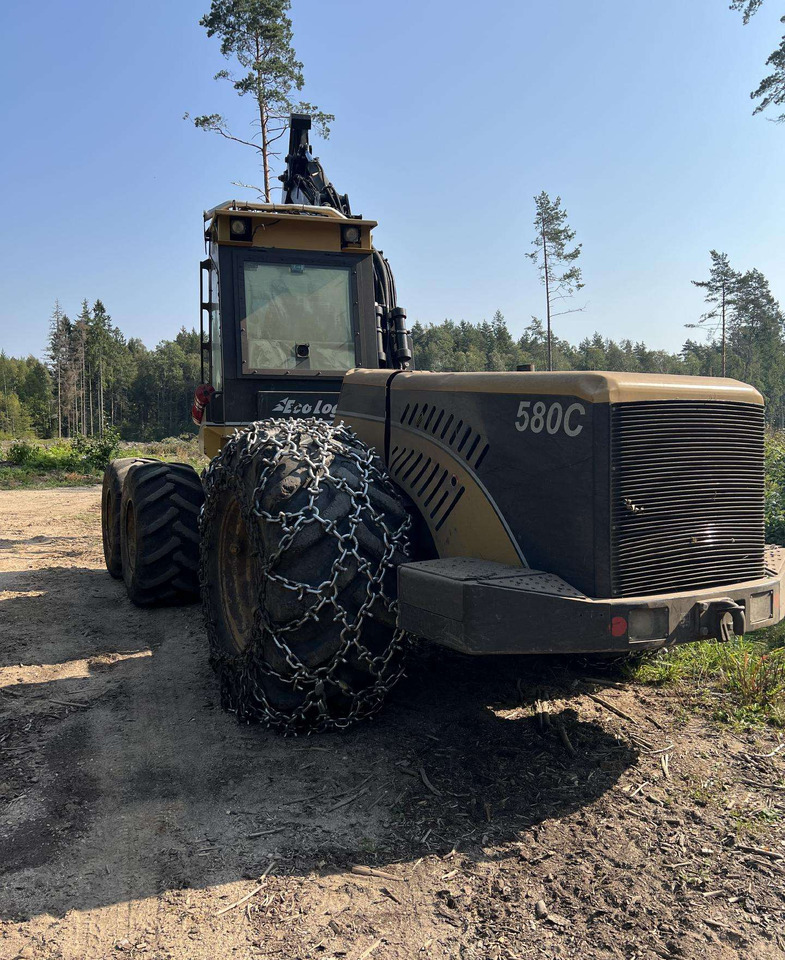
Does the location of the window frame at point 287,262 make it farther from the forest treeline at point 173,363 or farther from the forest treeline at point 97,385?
the forest treeline at point 97,385

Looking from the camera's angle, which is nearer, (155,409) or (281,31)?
(281,31)

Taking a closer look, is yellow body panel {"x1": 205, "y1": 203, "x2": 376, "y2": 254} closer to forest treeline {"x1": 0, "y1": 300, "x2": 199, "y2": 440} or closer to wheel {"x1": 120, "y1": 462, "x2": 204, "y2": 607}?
wheel {"x1": 120, "y1": 462, "x2": 204, "y2": 607}

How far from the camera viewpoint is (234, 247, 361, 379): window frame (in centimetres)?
565

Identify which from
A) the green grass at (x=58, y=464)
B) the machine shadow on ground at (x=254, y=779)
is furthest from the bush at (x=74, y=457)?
the machine shadow on ground at (x=254, y=779)

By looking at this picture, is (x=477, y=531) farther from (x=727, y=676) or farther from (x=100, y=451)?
(x=100, y=451)

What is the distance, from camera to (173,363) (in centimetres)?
10931

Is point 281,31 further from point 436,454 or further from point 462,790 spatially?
point 462,790

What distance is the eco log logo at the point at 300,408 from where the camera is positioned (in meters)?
5.70

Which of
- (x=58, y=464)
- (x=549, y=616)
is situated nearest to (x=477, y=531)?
(x=549, y=616)

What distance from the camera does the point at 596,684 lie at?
13.7 ft

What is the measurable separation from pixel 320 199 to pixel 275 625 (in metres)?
5.78

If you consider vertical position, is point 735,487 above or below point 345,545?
above

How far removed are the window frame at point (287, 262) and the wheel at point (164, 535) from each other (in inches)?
39.4

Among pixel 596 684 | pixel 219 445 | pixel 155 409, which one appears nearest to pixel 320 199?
pixel 219 445
